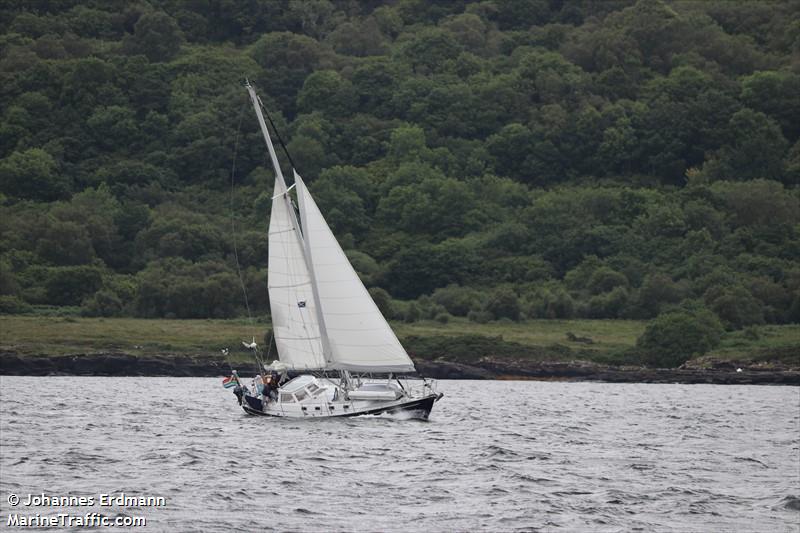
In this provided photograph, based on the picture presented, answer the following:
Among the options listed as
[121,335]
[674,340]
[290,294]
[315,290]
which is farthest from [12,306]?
[315,290]

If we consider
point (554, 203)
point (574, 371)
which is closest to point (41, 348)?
point (574, 371)

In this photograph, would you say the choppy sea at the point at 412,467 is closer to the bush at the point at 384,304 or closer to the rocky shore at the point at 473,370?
the rocky shore at the point at 473,370

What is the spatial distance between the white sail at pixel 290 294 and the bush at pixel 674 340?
227ft

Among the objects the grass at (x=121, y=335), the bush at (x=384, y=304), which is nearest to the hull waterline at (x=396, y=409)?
the grass at (x=121, y=335)

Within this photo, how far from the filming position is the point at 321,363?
65.6 meters

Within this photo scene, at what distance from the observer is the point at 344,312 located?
65.1 meters

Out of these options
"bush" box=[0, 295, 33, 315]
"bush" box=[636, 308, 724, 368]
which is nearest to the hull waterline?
"bush" box=[636, 308, 724, 368]

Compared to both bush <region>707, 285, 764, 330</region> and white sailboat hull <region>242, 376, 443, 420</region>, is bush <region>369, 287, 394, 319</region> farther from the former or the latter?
white sailboat hull <region>242, 376, 443, 420</region>

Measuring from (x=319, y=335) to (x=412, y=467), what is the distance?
19.1 m

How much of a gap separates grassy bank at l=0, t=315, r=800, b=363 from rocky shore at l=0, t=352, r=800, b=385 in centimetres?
255

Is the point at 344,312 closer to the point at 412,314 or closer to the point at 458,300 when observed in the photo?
the point at 412,314

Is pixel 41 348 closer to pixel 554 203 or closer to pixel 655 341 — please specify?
pixel 655 341

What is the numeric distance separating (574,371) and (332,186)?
7633cm

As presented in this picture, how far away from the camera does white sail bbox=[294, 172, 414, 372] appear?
64.4 metres
